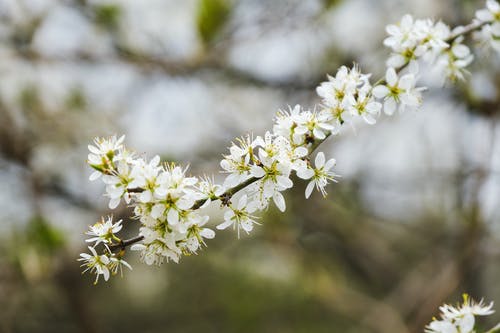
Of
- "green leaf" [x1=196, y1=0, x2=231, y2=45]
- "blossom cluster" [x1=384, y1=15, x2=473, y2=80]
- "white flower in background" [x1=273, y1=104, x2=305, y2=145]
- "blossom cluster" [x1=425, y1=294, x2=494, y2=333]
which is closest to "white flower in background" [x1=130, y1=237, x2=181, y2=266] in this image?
"white flower in background" [x1=273, y1=104, x2=305, y2=145]

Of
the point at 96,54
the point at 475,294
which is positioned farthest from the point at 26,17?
the point at 475,294

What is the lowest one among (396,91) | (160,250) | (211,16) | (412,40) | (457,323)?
(457,323)

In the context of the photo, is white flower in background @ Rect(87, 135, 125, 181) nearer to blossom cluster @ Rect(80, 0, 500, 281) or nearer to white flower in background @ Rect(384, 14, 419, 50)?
blossom cluster @ Rect(80, 0, 500, 281)

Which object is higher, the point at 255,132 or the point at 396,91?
the point at 255,132

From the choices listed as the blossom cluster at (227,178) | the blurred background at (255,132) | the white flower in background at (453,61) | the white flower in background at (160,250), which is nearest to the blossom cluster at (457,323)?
the blossom cluster at (227,178)

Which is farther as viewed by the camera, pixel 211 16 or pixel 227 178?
pixel 211 16

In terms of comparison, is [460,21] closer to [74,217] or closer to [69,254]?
[69,254]

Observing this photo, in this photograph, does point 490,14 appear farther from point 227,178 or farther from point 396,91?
point 227,178

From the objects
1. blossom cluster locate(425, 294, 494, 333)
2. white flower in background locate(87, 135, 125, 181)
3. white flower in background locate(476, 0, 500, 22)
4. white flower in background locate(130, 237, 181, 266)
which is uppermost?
white flower in background locate(476, 0, 500, 22)

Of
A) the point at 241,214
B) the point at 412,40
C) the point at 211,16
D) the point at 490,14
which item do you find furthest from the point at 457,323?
the point at 211,16
